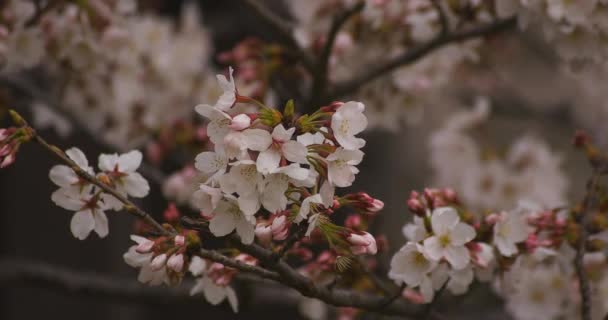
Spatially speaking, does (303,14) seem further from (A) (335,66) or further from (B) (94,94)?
(B) (94,94)

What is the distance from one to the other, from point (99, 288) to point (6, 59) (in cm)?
76

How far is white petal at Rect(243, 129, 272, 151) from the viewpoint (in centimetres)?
98

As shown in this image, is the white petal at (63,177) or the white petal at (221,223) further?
the white petal at (63,177)

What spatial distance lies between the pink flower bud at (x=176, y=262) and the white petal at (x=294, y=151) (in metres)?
0.21

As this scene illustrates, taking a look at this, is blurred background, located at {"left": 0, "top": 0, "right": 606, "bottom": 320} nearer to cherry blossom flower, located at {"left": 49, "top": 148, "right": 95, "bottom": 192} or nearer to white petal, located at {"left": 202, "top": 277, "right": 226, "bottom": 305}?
white petal, located at {"left": 202, "top": 277, "right": 226, "bottom": 305}

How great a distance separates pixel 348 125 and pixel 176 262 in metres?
0.30

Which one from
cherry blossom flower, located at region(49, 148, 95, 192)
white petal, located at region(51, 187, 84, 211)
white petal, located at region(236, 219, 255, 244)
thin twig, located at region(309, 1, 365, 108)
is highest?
thin twig, located at region(309, 1, 365, 108)

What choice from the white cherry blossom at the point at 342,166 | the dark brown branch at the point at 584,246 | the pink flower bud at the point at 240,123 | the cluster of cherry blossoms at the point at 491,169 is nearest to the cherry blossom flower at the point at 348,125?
the white cherry blossom at the point at 342,166

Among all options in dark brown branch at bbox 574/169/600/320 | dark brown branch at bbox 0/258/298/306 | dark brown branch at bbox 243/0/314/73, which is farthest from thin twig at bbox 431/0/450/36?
dark brown branch at bbox 0/258/298/306

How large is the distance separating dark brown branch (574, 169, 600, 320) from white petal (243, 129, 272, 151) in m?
0.68

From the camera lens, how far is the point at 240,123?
0.97 meters

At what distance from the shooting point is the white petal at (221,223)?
1021 millimetres

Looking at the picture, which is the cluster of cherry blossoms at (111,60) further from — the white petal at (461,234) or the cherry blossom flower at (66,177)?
the white petal at (461,234)

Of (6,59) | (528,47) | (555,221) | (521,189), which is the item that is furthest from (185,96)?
(528,47)
